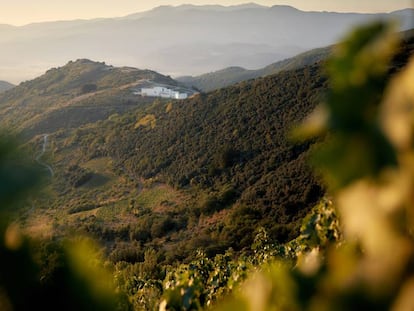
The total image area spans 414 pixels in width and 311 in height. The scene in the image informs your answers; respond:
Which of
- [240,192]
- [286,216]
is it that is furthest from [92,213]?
[286,216]

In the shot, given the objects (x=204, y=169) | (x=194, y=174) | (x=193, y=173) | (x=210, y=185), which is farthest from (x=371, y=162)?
(x=193, y=173)

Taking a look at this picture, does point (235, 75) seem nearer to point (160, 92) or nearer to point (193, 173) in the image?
point (160, 92)

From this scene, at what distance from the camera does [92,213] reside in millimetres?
32875

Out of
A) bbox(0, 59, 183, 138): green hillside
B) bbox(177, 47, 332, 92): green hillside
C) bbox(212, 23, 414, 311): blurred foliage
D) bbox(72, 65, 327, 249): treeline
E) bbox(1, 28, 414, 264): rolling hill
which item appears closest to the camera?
bbox(212, 23, 414, 311): blurred foliage

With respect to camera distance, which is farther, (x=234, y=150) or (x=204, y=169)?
(x=204, y=169)

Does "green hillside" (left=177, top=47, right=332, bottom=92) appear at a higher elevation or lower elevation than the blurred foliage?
lower

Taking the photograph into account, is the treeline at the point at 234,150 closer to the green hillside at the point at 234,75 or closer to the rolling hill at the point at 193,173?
the rolling hill at the point at 193,173

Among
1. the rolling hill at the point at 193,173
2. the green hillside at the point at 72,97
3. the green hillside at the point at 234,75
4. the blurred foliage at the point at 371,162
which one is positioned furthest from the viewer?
the green hillside at the point at 234,75

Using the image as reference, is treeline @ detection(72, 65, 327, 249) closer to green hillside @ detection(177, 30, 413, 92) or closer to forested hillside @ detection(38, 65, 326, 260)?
forested hillside @ detection(38, 65, 326, 260)

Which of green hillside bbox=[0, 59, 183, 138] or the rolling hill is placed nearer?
the rolling hill

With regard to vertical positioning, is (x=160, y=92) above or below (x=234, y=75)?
above

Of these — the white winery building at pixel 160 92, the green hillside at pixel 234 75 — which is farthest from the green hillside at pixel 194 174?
the green hillside at pixel 234 75

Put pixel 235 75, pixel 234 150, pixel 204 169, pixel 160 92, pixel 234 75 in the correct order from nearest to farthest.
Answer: pixel 234 150 < pixel 204 169 < pixel 160 92 < pixel 235 75 < pixel 234 75

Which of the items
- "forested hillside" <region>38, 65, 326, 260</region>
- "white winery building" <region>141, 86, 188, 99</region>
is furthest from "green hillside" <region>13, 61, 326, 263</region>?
"white winery building" <region>141, 86, 188, 99</region>
